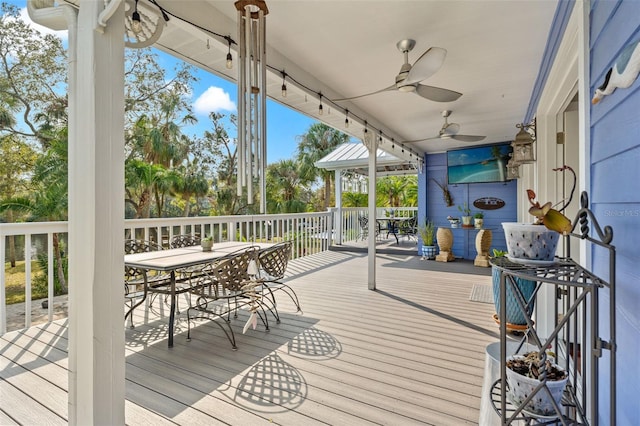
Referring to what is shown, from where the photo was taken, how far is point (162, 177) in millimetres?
12133

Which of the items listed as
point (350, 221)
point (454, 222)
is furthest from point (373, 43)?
point (350, 221)

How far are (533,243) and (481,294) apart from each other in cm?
347

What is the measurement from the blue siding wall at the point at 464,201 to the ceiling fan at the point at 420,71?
194 inches

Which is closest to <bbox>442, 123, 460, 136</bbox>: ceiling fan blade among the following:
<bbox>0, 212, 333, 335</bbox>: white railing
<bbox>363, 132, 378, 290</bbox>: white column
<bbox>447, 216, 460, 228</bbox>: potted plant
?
<bbox>363, 132, 378, 290</bbox>: white column

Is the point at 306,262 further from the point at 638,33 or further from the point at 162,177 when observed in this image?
the point at 162,177

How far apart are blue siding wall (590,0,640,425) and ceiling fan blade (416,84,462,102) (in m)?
1.46

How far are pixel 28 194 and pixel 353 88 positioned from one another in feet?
30.0

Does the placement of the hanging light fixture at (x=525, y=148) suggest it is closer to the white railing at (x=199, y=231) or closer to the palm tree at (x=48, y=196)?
the white railing at (x=199, y=231)

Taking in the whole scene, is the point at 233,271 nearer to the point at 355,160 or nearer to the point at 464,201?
the point at 355,160

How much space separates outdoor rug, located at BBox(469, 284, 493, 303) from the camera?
157 inches

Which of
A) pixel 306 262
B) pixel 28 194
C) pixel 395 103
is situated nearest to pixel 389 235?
pixel 306 262

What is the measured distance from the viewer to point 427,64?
2281 mm

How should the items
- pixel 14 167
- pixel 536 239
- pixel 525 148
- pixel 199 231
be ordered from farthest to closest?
pixel 14 167 < pixel 199 231 < pixel 525 148 < pixel 536 239

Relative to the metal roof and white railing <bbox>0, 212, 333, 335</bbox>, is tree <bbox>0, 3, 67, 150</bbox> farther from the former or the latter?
the metal roof
